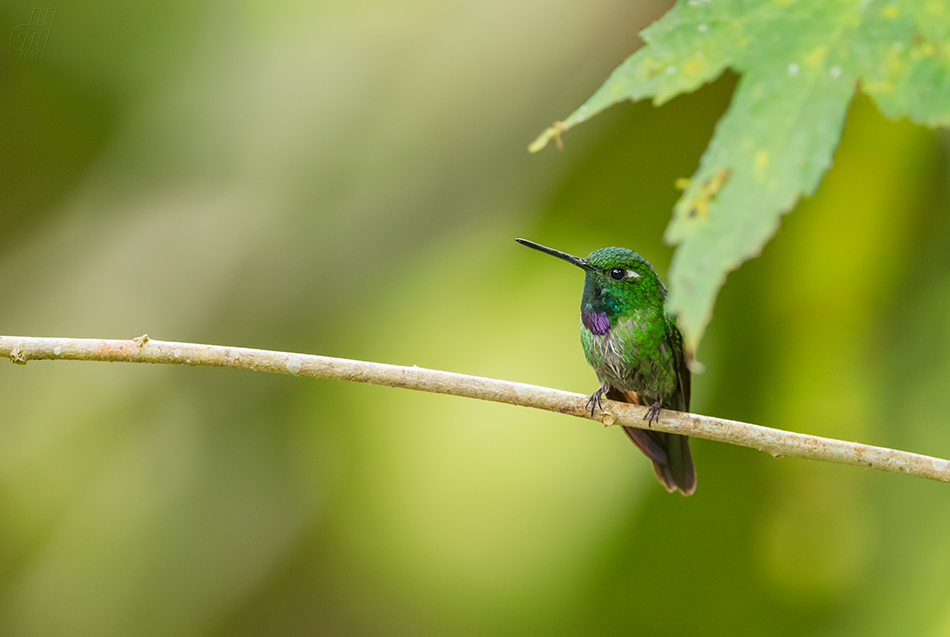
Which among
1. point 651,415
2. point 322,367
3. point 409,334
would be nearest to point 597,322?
point 651,415

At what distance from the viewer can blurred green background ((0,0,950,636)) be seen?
4078mm

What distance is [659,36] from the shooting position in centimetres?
90

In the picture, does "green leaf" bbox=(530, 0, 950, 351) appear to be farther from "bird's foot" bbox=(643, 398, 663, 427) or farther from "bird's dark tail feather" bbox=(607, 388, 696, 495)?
"bird's dark tail feather" bbox=(607, 388, 696, 495)

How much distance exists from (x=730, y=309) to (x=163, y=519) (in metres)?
3.42

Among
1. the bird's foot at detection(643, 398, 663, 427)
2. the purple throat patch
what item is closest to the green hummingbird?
the purple throat patch

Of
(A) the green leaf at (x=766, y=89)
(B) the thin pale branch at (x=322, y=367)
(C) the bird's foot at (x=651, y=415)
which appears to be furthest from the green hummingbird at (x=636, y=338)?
(A) the green leaf at (x=766, y=89)

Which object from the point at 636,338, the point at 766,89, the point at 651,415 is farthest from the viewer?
the point at 636,338

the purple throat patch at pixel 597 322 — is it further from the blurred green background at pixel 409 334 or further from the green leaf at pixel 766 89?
the green leaf at pixel 766 89

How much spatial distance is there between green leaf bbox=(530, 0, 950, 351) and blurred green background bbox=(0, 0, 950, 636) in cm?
341

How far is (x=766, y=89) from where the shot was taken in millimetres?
796

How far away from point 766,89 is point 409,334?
367 centimetres

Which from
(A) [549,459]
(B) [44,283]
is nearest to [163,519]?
(B) [44,283]

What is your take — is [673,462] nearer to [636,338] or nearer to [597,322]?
[636,338]

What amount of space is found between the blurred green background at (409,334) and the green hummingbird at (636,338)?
1.41 metres
